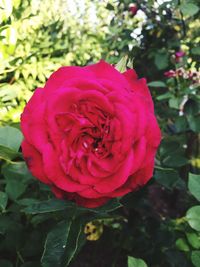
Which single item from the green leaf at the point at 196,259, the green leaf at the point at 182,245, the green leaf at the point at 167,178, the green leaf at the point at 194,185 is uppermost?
the green leaf at the point at 194,185

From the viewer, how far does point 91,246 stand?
1.49 metres

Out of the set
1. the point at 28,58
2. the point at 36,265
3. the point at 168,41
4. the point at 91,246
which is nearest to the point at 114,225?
the point at 91,246

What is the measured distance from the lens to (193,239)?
3.35ft

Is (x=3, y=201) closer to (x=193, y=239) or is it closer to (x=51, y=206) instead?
(x=51, y=206)

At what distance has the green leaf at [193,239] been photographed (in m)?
1.01

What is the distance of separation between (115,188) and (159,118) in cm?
113

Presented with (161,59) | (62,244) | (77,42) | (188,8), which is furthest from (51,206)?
(77,42)

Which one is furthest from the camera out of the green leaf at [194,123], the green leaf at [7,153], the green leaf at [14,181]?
the green leaf at [194,123]

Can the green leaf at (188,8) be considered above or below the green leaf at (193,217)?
above

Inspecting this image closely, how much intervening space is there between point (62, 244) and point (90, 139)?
21 cm

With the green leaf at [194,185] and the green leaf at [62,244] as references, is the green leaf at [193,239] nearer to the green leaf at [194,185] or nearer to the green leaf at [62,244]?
the green leaf at [194,185]

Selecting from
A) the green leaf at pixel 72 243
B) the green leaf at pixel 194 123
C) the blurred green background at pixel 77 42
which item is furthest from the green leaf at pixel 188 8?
the green leaf at pixel 72 243

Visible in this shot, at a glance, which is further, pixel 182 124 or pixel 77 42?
pixel 77 42

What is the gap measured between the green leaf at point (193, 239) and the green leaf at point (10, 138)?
47cm
